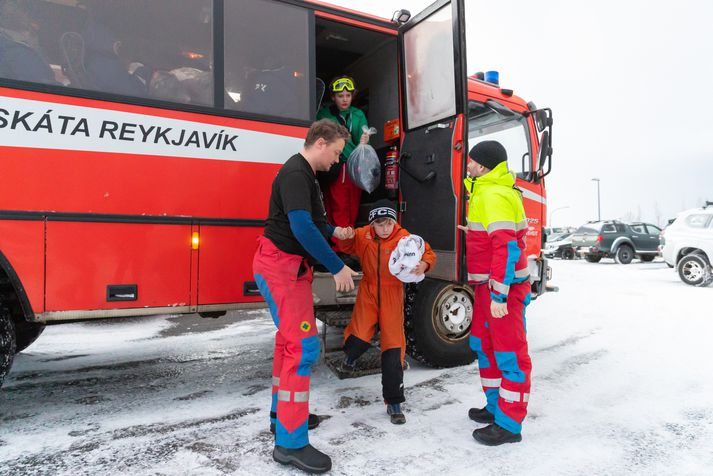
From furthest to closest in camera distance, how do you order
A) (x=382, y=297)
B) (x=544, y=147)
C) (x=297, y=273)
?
(x=544, y=147)
(x=382, y=297)
(x=297, y=273)

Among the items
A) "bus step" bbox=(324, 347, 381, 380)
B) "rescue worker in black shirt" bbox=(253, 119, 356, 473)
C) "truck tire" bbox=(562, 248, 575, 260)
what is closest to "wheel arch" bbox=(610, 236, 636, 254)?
"truck tire" bbox=(562, 248, 575, 260)

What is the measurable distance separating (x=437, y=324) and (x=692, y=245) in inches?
393

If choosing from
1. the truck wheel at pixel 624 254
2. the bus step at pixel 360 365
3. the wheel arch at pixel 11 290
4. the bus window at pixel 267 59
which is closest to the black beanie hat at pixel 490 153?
the bus window at pixel 267 59

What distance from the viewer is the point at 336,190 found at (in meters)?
4.08

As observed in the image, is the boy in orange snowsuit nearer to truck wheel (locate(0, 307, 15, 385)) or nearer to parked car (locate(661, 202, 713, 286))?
truck wheel (locate(0, 307, 15, 385))

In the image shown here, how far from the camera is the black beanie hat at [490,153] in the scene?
2.86 meters

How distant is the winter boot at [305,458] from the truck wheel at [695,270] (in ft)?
37.8

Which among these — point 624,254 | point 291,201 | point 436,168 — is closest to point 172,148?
point 291,201

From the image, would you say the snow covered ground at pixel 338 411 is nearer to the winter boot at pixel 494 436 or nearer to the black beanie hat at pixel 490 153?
the winter boot at pixel 494 436

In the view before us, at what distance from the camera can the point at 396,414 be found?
2.97 metres

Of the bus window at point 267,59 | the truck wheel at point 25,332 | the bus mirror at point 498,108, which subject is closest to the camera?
the bus window at point 267,59

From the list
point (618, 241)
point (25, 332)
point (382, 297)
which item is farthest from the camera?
point (618, 241)

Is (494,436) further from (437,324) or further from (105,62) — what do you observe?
(105,62)

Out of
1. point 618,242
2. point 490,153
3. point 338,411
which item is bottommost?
point 338,411
